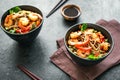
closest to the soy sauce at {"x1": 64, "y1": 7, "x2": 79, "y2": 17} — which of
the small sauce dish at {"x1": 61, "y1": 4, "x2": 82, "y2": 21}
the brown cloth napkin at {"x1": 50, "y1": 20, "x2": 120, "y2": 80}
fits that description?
the small sauce dish at {"x1": 61, "y1": 4, "x2": 82, "y2": 21}

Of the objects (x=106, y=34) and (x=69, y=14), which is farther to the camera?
(x=69, y=14)

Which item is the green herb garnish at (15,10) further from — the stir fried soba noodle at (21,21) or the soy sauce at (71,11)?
the soy sauce at (71,11)

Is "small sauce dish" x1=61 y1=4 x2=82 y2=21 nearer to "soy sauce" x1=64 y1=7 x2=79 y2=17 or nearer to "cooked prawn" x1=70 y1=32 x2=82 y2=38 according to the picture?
"soy sauce" x1=64 y1=7 x2=79 y2=17

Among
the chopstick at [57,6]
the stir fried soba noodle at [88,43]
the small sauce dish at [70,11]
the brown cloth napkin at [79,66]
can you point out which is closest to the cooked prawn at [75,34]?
the stir fried soba noodle at [88,43]

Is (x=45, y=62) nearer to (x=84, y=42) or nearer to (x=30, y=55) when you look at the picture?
(x=30, y=55)

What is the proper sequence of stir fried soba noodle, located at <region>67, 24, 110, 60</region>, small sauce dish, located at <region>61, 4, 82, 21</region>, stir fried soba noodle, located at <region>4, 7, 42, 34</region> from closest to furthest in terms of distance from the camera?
stir fried soba noodle, located at <region>67, 24, 110, 60</region>
stir fried soba noodle, located at <region>4, 7, 42, 34</region>
small sauce dish, located at <region>61, 4, 82, 21</region>

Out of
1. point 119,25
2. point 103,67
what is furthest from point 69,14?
point 103,67
